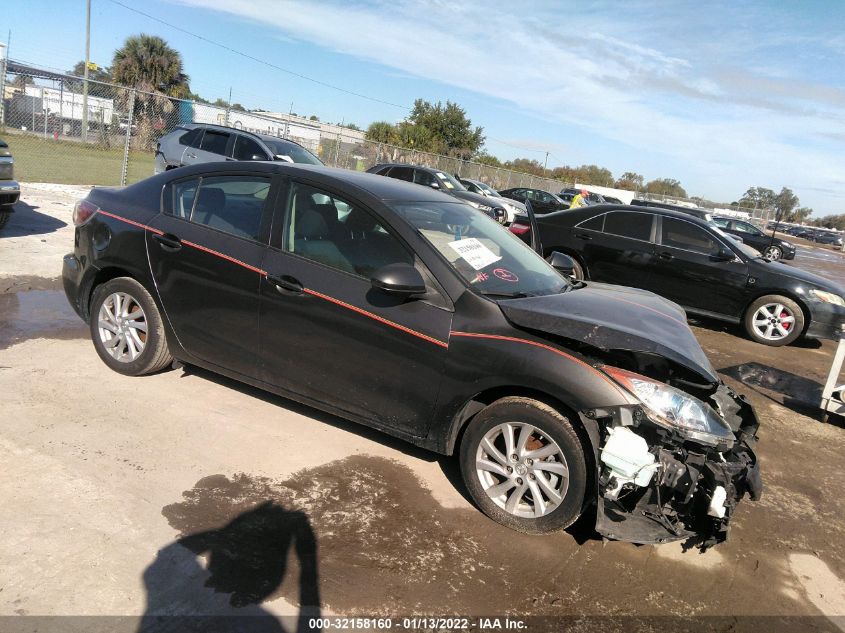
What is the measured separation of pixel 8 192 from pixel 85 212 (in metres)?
4.06

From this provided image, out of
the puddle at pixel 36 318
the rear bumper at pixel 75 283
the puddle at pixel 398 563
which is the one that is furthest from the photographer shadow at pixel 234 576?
the puddle at pixel 36 318

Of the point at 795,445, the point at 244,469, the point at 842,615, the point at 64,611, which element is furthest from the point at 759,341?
the point at 64,611

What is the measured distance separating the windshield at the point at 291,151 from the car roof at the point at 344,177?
8.95 meters

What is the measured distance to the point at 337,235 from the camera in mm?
3846

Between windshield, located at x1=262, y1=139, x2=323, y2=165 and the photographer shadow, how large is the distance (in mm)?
10963

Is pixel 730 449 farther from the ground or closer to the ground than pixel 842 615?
farther from the ground

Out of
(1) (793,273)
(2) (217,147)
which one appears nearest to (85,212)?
(1) (793,273)

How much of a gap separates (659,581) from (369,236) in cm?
242

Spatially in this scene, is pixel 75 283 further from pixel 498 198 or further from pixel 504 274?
pixel 498 198

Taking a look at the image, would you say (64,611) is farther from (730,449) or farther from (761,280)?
(761,280)

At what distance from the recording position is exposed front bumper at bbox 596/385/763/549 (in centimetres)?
300

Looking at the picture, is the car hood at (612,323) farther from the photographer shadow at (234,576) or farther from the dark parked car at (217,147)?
the dark parked car at (217,147)

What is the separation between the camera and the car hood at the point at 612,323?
3148mm

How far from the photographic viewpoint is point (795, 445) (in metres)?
5.14
